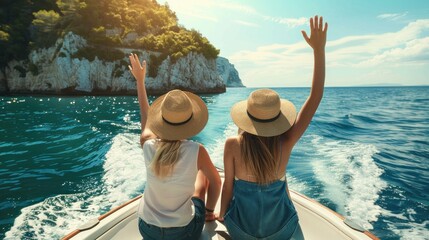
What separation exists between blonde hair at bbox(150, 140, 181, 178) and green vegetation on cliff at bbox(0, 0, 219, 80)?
46327mm

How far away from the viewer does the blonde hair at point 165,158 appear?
6.20ft

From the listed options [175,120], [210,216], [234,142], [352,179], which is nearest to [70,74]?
[352,179]

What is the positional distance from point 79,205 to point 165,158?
12.9 feet

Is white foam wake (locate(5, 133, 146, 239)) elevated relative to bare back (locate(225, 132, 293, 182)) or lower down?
lower down

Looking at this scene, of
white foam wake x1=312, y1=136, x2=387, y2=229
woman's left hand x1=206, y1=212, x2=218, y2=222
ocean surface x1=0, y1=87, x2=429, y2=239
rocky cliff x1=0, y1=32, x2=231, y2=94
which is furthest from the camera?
rocky cliff x1=0, y1=32, x2=231, y2=94

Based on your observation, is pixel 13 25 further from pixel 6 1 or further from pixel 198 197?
pixel 198 197

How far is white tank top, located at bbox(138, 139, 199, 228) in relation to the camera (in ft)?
6.43

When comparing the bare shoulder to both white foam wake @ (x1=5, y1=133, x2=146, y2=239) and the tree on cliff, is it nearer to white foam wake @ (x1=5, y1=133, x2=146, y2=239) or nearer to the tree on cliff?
white foam wake @ (x1=5, y1=133, x2=146, y2=239)

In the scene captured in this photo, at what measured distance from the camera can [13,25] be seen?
146 ft

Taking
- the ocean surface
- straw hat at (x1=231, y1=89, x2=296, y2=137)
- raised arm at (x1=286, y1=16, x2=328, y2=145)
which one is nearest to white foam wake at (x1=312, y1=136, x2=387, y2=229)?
the ocean surface

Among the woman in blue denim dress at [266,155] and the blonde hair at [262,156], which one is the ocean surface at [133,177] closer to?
the woman in blue denim dress at [266,155]

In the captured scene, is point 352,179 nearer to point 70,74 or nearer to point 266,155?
point 266,155

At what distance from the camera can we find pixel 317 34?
79.4 inches

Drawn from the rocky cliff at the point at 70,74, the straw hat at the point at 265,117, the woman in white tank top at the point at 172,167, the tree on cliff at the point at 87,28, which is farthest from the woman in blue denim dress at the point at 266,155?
the tree on cliff at the point at 87,28
